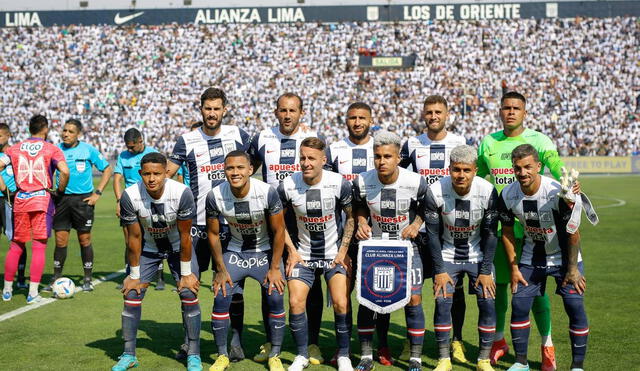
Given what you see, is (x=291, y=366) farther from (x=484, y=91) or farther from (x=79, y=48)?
(x=79, y=48)

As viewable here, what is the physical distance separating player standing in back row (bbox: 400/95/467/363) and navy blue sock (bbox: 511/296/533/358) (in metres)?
0.84

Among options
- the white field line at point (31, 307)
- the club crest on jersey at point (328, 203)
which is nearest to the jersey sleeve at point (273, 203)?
the club crest on jersey at point (328, 203)

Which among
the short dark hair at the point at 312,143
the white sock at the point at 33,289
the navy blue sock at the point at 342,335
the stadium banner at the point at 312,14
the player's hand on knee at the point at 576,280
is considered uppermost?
the stadium banner at the point at 312,14

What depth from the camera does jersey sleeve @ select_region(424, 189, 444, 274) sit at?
6.38 m

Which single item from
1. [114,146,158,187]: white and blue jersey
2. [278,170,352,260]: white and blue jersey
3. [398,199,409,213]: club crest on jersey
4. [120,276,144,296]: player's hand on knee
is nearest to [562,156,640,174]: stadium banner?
[114,146,158,187]: white and blue jersey

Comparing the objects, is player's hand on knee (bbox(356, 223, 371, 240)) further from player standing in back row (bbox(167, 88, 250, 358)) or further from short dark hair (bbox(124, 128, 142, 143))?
short dark hair (bbox(124, 128, 142, 143))

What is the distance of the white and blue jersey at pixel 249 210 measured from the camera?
6531 millimetres

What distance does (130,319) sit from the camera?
6641 mm

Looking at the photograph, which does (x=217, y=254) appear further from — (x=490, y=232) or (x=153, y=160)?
(x=490, y=232)

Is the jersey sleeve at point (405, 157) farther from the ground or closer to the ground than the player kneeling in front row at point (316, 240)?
farther from the ground

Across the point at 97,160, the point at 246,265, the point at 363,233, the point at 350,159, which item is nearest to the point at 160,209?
the point at 246,265

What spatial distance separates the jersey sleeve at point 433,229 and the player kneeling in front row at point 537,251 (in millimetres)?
602

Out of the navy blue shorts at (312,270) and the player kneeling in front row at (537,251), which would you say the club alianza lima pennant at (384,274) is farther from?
the player kneeling in front row at (537,251)

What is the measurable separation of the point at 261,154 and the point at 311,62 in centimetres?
4190
